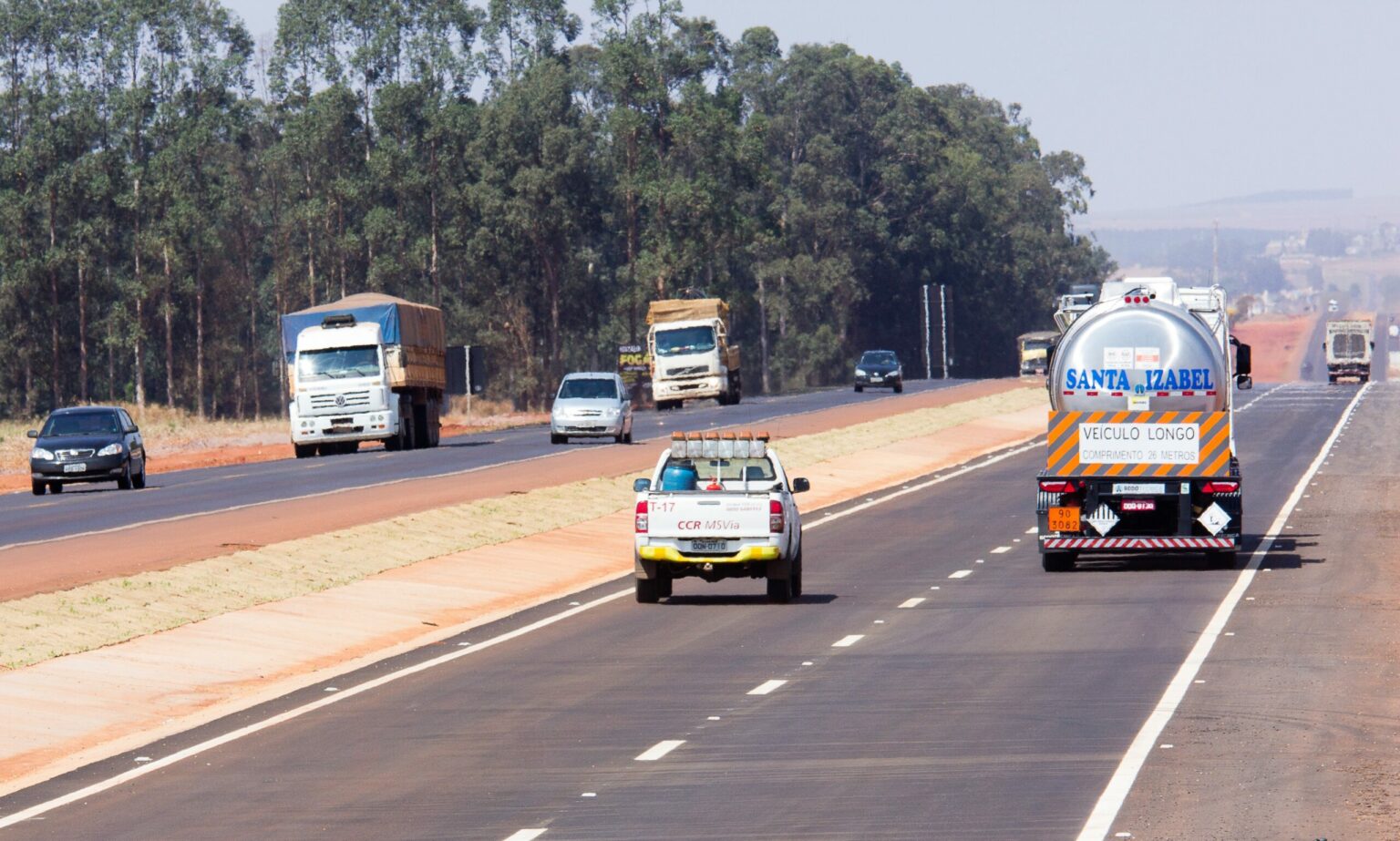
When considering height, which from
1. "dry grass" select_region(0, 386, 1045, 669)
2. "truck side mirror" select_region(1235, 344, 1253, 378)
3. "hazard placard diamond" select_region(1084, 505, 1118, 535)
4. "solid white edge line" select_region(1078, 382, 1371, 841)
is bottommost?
"solid white edge line" select_region(1078, 382, 1371, 841)

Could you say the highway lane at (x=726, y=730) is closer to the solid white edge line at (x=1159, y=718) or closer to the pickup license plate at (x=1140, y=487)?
the solid white edge line at (x=1159, y=718)

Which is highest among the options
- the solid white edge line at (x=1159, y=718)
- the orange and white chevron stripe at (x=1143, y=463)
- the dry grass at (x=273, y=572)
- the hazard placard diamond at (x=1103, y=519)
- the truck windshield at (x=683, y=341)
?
the truck windshield at (x=683, y=341)

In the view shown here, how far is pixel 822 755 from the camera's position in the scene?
1339cm

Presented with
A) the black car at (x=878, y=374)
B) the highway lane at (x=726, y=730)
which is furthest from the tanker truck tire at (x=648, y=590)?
the black car at (x=878, y=374)

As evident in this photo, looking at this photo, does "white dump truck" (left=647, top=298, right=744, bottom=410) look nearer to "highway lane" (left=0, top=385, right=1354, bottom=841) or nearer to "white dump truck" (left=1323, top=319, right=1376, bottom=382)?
"white dump truck" (left=1323, top=319, right=1376, bottom=382)

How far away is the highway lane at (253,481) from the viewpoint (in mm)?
35844

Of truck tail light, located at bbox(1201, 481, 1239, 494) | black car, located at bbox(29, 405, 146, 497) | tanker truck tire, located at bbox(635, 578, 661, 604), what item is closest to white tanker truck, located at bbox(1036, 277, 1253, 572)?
truck tail light, located at bbox(1201, 481, 1239, 494)

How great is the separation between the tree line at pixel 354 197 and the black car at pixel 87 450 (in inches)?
2194

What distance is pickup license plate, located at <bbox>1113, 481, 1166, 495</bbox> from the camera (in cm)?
2625

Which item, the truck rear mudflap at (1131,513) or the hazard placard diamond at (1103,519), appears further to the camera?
the hazard placard diamond at (1103,519)

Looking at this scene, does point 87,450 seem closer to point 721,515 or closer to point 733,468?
point 733,468

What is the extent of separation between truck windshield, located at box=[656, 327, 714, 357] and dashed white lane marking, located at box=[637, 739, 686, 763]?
6793cm

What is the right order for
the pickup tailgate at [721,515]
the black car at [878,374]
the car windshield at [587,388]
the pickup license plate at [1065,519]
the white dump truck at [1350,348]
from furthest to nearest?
the white dump truck at [1350,348], the black car at [878,374], the car windshield at [587,388], the pickup license plate at [1065,519], the pickup tailgate at [721,515]

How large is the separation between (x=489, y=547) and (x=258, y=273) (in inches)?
3862
